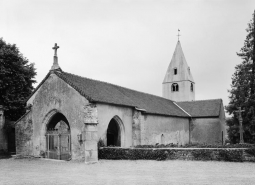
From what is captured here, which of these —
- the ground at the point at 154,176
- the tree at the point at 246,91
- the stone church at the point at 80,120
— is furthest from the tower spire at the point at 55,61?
the tree at the point at 246,91

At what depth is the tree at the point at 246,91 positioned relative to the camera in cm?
2955

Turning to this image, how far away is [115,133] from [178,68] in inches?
884

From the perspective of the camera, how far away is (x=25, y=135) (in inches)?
879

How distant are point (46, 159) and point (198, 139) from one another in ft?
64.9

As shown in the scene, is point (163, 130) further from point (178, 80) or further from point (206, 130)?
point (178, 80)

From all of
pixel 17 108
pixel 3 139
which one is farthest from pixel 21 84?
pixel 3 139

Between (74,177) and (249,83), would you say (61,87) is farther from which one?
(249,83)

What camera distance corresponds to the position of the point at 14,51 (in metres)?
30.8

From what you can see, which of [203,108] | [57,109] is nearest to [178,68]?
[203,108]

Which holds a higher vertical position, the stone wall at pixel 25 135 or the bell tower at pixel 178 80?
the bell tower at pixel 178 80

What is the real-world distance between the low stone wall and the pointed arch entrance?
11.3ft

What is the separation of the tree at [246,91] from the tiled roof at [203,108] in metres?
2.96

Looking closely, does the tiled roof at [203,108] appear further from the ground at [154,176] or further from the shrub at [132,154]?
the ground at [154,176]

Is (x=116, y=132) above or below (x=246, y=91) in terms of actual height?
below
